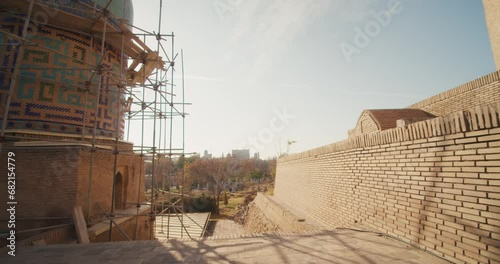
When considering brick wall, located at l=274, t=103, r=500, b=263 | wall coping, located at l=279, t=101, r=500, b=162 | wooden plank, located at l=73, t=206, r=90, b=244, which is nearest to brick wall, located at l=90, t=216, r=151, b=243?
wooden plank, located at l=73, t=206, r=90, b=244

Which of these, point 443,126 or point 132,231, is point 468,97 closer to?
point 443,126

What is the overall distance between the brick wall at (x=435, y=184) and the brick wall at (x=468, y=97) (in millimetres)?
5698

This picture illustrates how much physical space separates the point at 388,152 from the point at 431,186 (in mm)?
1098

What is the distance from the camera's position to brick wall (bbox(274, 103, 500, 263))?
279 centimetres

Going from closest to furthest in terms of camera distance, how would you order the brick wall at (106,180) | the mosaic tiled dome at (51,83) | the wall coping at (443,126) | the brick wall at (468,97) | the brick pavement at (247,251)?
the wall coping at (443,126) → the brick pavement at (247,251) → the brick wall at (106,180) → the mosaic tiled dome at (51,83) → the brick wall at (468,97)

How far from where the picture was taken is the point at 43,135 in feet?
23.4

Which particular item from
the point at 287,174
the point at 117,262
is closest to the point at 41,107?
the point at 117,262

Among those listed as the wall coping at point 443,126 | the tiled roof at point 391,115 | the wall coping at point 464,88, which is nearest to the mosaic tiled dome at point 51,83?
the wall coping at point 443,126

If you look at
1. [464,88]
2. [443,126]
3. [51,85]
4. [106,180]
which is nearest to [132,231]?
[106,180]

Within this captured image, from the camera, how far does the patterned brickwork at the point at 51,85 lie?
23.1ft

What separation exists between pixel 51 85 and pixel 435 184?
33.0 feet

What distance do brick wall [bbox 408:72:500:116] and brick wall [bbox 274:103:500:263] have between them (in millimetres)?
5698

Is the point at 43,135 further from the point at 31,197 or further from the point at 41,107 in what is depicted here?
the point at 31,197

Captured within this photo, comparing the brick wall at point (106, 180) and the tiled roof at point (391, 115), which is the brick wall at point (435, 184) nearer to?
the tiled roof at point (391, 115)
